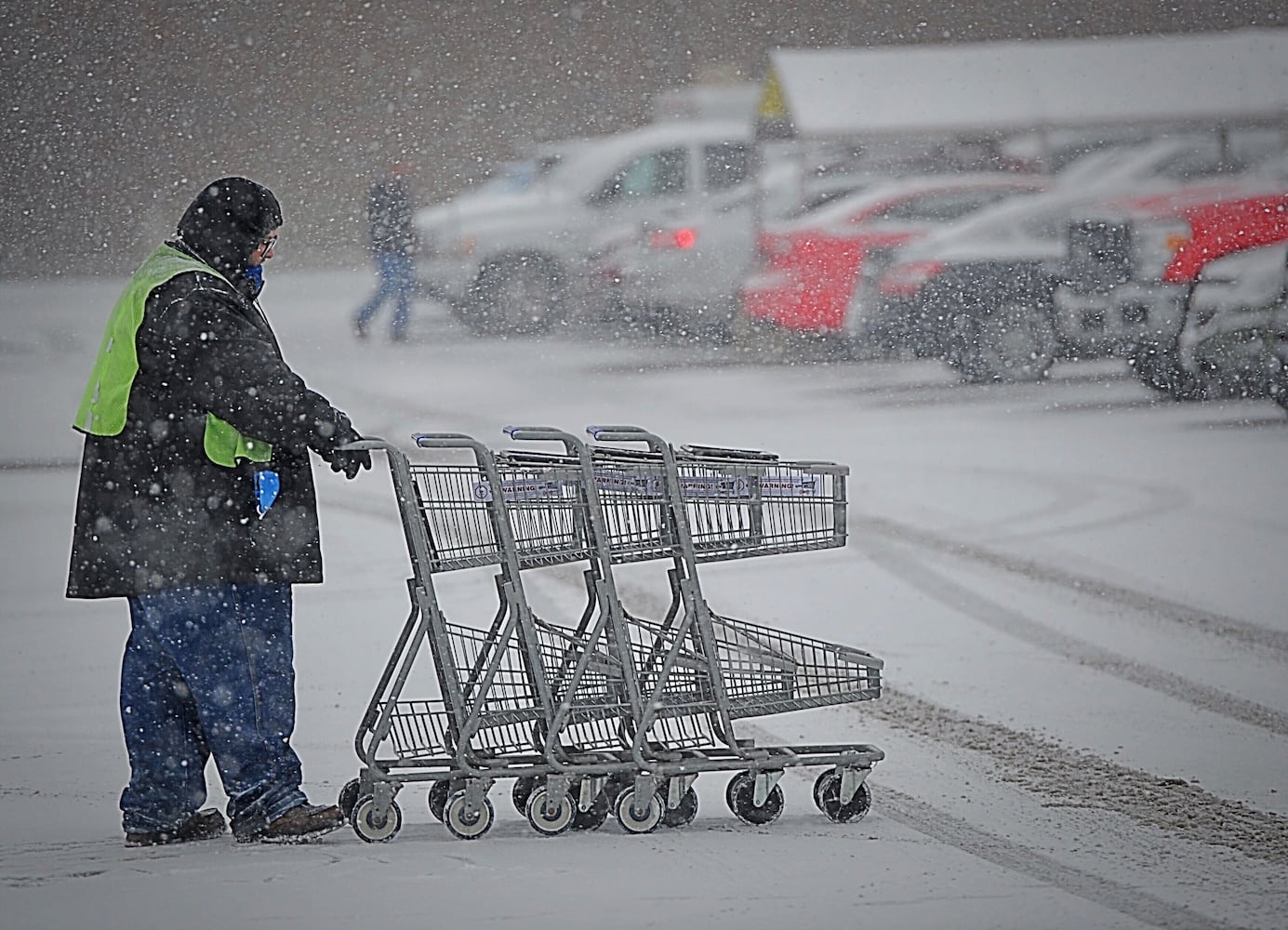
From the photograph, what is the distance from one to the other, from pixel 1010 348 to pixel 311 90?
337 centimetres

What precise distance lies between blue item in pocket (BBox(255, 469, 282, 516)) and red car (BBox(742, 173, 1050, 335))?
4331 millimetres

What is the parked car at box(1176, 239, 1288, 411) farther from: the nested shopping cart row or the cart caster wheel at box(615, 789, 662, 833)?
the cart caster wheel at box(615, 789, 662, 833)

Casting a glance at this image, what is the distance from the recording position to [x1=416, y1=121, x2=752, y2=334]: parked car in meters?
7.65

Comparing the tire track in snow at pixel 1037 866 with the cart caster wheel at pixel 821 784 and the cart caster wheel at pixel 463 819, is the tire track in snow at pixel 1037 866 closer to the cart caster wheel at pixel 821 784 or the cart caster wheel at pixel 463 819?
the cart caster wheel at pixel 821 784

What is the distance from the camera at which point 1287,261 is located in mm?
8133

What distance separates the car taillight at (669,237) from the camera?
7.79 m

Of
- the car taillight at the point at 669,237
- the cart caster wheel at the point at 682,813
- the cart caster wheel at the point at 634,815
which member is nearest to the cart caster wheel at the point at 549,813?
the cart caster wheel at the point at 634,815

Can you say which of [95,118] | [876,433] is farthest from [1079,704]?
[95,118]

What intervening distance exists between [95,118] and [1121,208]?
15.0ft

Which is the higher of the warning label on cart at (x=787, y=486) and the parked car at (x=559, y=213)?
the parked car at (x=559, y=213)

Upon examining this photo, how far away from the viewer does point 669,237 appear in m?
7.79

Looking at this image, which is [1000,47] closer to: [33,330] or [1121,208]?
[1121,208]

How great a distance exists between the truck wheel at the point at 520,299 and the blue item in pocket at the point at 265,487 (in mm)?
3907

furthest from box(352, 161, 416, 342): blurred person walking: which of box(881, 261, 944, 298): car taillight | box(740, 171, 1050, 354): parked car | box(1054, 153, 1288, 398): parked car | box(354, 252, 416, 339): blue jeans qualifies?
box(1054, 153, 1288, 398): parked car
